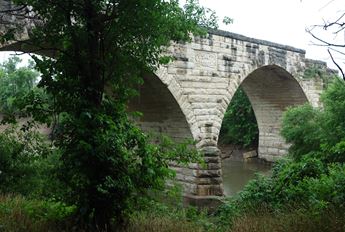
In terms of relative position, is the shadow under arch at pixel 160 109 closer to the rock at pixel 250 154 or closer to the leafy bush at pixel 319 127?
the leafy bush at pixel 319 127

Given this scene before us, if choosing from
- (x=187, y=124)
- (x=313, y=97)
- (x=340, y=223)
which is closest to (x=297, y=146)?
(x=187, y=124)

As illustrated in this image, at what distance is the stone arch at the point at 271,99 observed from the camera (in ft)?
55.8

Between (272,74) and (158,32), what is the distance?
13.1m

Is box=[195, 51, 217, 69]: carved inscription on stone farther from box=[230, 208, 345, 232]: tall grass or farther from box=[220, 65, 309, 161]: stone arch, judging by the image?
box=[230, 208, 345, 232]: tall grass

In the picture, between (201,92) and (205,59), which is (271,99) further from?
(201,92)

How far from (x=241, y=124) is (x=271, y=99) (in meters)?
4.70

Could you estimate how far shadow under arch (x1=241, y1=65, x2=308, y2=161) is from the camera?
17.1m

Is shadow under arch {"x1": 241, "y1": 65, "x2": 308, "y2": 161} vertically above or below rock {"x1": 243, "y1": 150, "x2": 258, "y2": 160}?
above

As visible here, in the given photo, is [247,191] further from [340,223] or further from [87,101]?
[87,101]

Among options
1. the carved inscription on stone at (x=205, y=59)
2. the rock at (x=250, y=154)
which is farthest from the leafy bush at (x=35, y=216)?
the rock at (x=250, y=154)

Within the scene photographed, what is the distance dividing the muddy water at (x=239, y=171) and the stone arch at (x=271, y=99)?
65cm

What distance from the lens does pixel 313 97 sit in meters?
17.9

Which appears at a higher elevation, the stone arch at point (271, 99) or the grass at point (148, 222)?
the stone arch at point (271, 99)

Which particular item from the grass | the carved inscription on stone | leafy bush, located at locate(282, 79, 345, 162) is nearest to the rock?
leafy bush, located at locate(282, 79, 345, 162)
